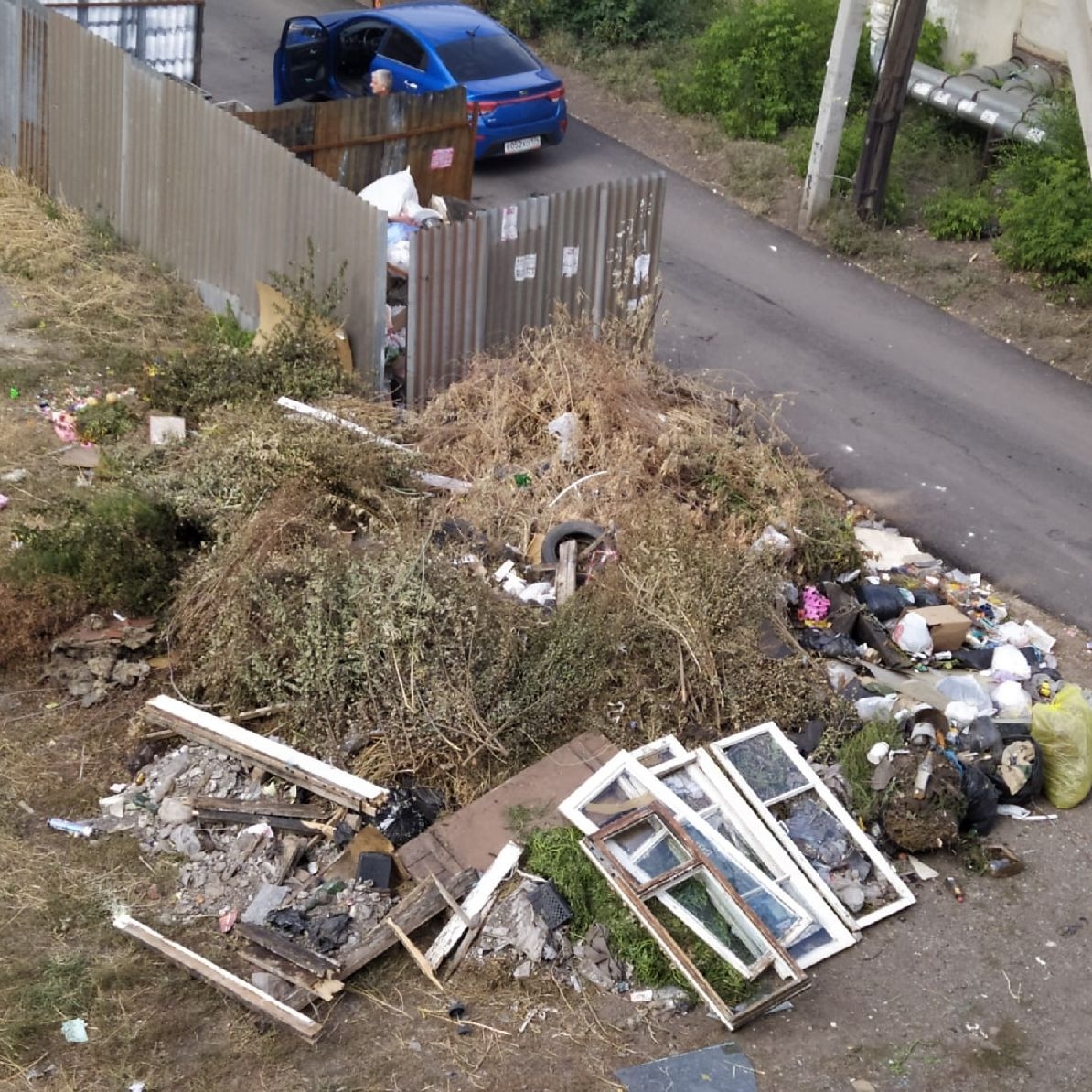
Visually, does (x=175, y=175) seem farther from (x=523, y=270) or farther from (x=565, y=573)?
(x=565, y=573)

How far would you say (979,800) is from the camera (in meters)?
7.41

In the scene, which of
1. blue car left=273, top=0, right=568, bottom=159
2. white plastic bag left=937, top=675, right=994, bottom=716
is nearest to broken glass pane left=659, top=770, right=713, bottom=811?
white plastic bag left=937, top=675, right=994, bottom=716

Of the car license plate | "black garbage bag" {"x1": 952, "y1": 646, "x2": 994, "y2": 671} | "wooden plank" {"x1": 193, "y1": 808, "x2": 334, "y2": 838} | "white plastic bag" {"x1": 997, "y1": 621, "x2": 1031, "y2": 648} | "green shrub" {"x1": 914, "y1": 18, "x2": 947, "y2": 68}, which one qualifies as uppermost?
"green shrub" {"x1": 914, "y1": 18, "x2": 947, "y2": 68}

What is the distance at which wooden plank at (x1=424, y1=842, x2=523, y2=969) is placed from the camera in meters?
6.48

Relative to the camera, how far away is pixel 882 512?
10617mm

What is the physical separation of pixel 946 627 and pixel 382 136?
251 inches

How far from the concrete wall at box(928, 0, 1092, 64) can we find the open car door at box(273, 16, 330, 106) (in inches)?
286

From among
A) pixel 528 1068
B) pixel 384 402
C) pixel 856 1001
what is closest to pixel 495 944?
pixel 528 1068

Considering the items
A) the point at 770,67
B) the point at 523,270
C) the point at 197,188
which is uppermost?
the point at 770,67

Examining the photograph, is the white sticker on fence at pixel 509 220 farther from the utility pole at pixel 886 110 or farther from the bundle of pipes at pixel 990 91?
the bundle of pipes at pixel 990 91

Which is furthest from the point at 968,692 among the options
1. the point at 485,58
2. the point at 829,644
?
the point at 485,58

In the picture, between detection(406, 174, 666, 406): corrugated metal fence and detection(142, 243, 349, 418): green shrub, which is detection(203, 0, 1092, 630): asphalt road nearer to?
detection(406, 174, 666, 406): corrugated metal fence

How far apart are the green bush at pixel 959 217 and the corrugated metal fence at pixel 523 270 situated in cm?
470

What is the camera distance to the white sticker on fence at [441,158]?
12.4m
